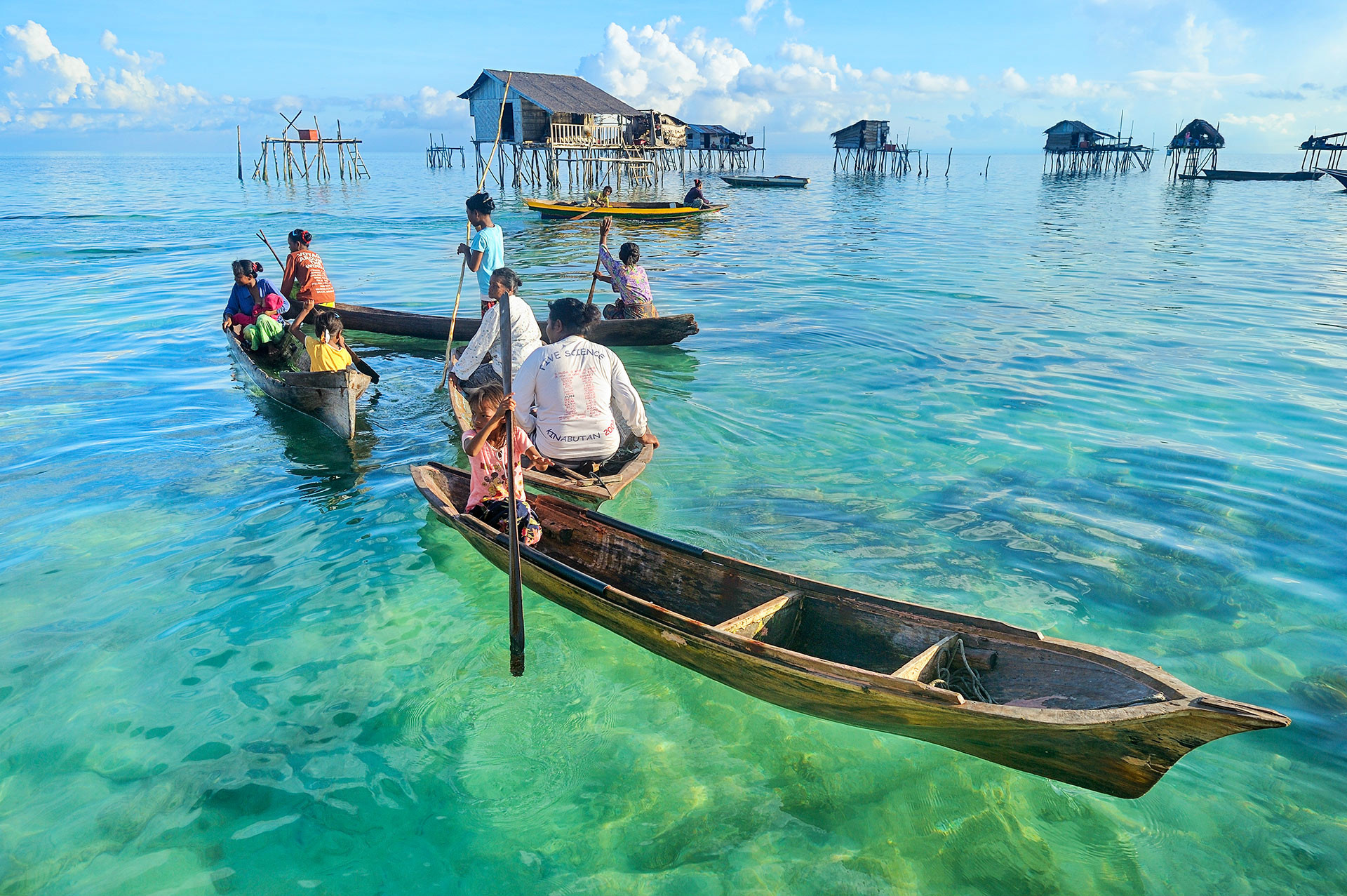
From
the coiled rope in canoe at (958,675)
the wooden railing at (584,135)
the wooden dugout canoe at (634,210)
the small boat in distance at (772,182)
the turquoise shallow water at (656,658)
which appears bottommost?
the turquoise shallow water at (656,658)

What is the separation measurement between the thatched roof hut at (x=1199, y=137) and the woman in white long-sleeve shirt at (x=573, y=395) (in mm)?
59036

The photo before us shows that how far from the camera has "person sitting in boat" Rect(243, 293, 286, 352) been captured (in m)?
10.3

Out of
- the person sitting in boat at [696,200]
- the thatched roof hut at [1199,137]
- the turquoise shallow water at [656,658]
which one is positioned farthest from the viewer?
the thatched roof hut at [1199,137]

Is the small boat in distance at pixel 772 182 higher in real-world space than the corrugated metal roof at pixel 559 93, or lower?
lower

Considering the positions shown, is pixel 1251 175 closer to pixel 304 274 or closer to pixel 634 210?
pixel 634 210

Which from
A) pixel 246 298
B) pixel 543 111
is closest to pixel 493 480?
pixel 246 298

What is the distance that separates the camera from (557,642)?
17.5 ft

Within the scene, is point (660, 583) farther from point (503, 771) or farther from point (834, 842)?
point (834, 842)

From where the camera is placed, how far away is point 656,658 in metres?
5.18

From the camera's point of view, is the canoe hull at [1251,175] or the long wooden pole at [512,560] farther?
the canoe hull at [1251,175]

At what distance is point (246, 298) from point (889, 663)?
10009 millimetres

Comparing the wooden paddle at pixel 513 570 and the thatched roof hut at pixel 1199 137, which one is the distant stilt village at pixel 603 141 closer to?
the thatched roof hut at pixel 1199 137

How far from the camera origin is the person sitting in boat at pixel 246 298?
1049 cm

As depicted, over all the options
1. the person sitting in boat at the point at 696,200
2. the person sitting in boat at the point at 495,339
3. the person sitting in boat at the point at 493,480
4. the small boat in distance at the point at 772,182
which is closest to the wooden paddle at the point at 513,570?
the person sitting in boat at the point at 493,480
